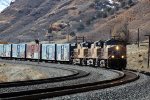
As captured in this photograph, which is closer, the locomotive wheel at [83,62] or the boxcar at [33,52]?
the locomotive wheel at [83,62]

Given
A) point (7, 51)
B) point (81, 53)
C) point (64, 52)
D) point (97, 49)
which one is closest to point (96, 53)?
point (97, 49)

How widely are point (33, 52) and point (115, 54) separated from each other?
29.8 metres

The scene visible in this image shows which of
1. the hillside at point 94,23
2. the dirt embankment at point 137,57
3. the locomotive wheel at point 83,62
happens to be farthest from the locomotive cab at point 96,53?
the hillside at point 94,23

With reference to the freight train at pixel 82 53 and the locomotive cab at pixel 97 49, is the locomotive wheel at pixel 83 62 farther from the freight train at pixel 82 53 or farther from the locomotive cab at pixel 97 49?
the locomotive cab at pixel 97 49

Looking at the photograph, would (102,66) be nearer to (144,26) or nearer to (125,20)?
(144,26)

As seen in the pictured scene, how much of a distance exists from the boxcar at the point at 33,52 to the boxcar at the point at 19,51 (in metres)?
1.36

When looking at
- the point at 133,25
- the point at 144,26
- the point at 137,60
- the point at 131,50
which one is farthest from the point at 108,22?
the point at 137,60

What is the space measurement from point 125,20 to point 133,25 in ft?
39.5

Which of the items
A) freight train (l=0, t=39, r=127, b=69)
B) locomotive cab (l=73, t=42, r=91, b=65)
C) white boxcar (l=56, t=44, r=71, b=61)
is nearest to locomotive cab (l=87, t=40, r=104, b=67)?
freight train (l=0, t=39, r=127, b=69)

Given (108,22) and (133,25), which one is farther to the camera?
(108,22)

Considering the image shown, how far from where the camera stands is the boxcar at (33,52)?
66750 millimetres

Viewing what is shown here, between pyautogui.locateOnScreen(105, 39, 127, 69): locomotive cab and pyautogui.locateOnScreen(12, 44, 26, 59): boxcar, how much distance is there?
32.8m

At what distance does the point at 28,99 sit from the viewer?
14.3 meters

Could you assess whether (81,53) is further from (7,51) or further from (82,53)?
(7,51)
